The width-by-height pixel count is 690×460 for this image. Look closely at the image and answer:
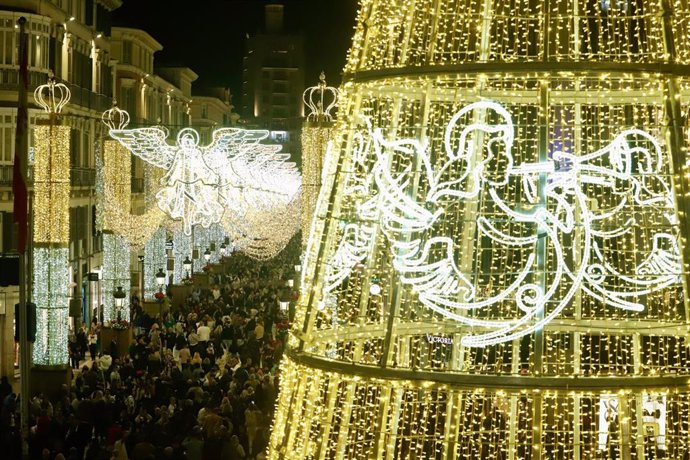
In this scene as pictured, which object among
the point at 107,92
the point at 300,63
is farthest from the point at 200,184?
the point at 300,63

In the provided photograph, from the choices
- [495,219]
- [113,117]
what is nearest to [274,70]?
[113,117]

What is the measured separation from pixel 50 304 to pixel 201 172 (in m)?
5.80

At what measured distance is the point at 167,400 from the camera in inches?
876

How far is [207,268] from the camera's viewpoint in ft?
180

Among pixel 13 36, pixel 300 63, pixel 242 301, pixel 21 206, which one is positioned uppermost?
pixel 300 63

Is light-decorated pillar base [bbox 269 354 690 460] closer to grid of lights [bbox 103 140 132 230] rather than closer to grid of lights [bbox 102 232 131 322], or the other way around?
grid of lights [bbox 103 140 132 230]

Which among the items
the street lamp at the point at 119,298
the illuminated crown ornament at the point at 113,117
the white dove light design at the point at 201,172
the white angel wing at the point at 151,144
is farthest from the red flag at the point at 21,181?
the street lamp at the point at 119,298

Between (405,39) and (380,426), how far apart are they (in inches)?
90.5

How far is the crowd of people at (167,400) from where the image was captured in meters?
17.7

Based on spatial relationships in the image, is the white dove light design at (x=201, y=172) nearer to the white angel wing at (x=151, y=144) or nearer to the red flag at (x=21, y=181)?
the white angel wing at (x=151, y=144)

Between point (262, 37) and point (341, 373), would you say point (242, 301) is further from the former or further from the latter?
point (262, 37)

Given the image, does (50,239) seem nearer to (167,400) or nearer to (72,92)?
(167,400)

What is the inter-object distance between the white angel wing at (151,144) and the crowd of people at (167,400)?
169 inches

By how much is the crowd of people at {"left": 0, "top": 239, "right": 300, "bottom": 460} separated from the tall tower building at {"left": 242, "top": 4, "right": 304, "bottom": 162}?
13736cm
